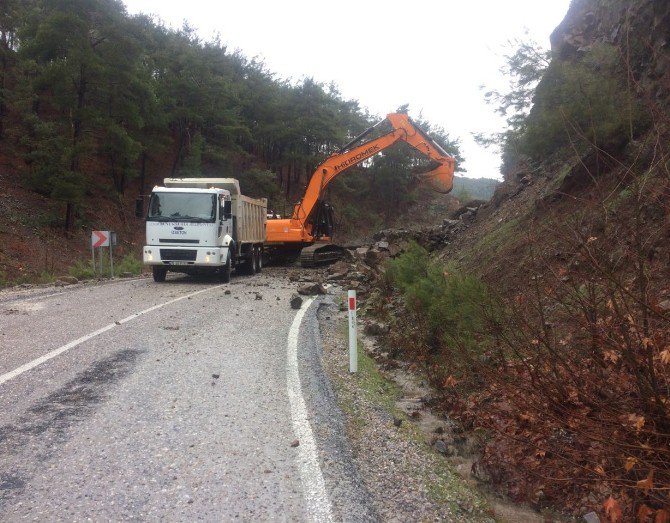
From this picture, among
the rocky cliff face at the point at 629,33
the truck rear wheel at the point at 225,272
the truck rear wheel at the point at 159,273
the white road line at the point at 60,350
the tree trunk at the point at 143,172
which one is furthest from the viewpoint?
the tree trunk at the point at 143,172

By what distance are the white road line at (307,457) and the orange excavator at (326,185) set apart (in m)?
14.6

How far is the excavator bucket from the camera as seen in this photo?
18.9 metres

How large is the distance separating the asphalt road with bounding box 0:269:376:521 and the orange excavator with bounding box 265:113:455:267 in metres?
12.7

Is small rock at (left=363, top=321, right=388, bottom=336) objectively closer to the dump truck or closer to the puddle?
the puddle

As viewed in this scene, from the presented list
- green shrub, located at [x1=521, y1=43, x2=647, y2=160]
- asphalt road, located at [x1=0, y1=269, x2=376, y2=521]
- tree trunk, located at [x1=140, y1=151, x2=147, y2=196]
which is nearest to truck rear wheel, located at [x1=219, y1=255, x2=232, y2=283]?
asphalt road, located at [x1=0, y1=269, x2=376, y2=521]

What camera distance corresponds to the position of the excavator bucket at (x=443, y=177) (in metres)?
18.9

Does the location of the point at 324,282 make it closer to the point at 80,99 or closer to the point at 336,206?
the point at 80,99

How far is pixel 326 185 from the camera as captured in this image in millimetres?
22734

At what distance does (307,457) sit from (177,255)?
42.4 feet

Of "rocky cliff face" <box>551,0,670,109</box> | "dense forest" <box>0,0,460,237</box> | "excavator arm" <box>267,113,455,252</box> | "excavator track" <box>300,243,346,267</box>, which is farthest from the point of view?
"dense forest" <box>0,0,460,237</box>

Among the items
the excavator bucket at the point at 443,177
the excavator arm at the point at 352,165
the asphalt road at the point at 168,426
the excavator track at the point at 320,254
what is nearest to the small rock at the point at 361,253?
the excavator track at the point at 320,254

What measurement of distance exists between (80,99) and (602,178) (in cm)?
2681

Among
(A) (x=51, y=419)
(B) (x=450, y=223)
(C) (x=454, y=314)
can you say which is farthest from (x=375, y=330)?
(B) (x=450, y=223)

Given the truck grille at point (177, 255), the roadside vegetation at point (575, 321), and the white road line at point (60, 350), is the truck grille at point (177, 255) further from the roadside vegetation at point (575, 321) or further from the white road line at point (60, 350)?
the roadside vegetation at point (575, 321)
